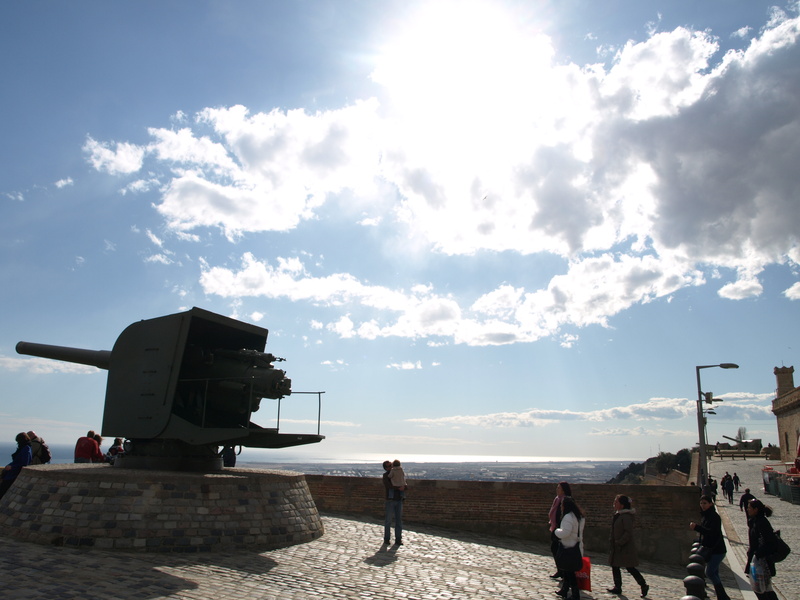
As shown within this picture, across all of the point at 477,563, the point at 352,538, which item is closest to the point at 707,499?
the point at 477,563

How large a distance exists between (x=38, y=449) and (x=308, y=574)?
6424 millimetres

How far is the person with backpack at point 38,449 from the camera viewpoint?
10837 millimetres

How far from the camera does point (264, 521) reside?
9.34m

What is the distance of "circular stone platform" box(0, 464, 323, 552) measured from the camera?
822 cm

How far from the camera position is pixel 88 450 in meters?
12.2

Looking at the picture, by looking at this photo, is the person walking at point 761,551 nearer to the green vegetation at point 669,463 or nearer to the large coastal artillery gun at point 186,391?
the large coastal artillery gun at point 186,391

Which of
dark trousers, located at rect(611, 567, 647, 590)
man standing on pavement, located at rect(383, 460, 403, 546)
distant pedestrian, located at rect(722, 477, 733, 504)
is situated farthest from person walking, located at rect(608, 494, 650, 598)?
distant pedestrian, located at rect(722, 477, 733, 504)

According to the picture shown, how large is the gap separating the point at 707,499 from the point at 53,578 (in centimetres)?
747

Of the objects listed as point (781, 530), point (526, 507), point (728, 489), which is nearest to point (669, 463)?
point (728, 489)

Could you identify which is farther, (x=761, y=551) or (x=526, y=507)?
(x=526, y=507)

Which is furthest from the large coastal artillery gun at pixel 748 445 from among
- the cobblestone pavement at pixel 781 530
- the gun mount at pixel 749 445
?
the cobblestone pavement at pixel 781 530

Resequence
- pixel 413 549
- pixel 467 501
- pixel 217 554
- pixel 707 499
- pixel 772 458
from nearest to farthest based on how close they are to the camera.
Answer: pixel 707 499, pixel 217 554, pixel 413 549, pixel 467 501, pixel 772 458

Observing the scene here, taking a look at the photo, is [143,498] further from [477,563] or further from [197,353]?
[477,563]

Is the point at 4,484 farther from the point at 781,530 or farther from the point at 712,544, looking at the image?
the point at 781,530
